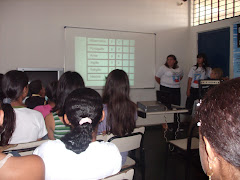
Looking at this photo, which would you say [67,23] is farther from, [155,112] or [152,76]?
[155,112]

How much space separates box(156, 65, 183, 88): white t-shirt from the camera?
524 centimetres

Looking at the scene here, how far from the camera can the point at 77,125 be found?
121 centimetres

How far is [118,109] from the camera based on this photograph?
214cm

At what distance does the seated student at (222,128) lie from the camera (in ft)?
1.84

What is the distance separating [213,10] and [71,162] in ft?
17.8

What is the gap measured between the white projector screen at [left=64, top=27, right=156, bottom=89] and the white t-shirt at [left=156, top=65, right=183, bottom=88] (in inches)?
13.0

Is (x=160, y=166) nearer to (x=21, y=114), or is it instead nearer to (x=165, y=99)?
(x=165, y=99)

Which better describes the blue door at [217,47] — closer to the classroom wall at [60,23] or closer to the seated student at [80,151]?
the classroom wall at [60,23]

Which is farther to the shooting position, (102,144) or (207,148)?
(102,144)

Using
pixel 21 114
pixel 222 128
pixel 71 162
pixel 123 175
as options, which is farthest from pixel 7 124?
pixel 222 128

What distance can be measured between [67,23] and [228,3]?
3.48 metres

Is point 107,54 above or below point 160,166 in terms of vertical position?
above

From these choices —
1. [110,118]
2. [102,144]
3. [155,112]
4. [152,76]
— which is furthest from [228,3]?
[102,144]

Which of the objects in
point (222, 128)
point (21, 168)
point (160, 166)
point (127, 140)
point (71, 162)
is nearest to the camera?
point (222, 128)
